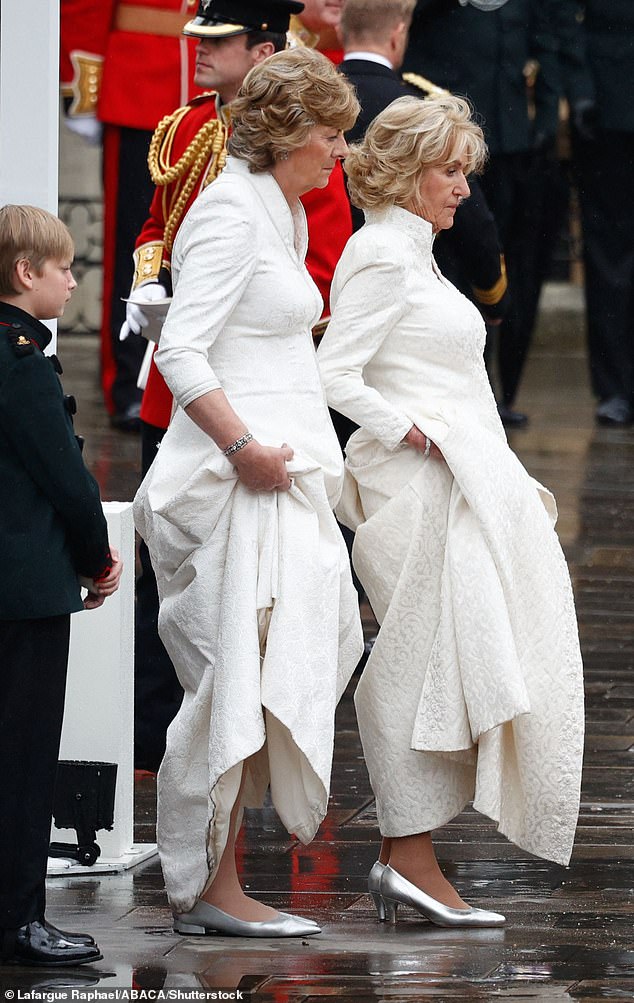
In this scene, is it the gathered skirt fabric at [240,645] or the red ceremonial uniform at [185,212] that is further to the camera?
the red ceremonial uniform at [185,212]

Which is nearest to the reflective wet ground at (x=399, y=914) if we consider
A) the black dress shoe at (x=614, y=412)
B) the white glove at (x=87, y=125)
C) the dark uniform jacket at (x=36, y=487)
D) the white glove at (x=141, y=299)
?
the dark uniform jacket at (x=36, y=487)

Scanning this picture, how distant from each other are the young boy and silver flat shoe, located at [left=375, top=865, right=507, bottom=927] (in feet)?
2.07

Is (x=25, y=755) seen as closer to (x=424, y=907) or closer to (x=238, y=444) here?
(x=238, y=444)

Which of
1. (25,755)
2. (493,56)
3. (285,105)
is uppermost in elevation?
(493,56)

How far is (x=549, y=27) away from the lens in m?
9.74

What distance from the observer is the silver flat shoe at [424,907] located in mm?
4039

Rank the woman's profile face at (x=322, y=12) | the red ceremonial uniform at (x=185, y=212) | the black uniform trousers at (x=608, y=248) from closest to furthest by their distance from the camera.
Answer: the red ceremonial uniform at (x=185, y=212), the woman's profile face at (x=322, y=12), the black uniform trousers at (x=608, y=248)

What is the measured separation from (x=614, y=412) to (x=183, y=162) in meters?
5.52

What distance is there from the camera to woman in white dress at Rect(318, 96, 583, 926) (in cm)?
405

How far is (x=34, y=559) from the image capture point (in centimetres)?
362

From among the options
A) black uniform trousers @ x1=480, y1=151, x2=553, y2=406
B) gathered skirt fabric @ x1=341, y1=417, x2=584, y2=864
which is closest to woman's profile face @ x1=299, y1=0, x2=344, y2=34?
gathered skirt fabric @ x1=341, y1=417, x2=584, y2=864

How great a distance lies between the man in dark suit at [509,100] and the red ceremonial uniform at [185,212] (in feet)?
13.1

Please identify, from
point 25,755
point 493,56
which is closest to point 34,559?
point 25,755

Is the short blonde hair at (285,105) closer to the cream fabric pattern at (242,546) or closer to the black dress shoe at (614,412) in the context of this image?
the cream fabric pattern at (242,546)
